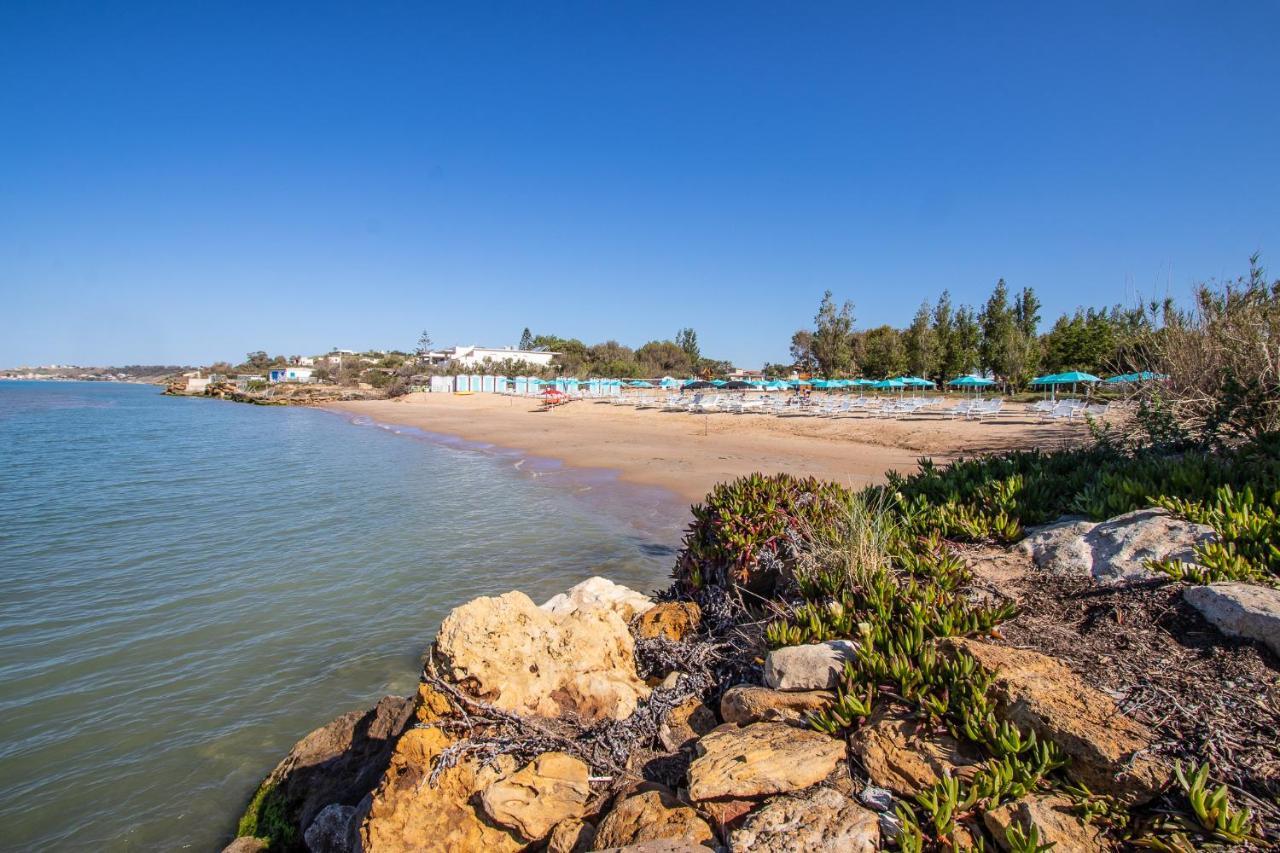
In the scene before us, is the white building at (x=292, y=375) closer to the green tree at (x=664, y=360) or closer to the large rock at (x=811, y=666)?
the green tree at (x=664, y=360)

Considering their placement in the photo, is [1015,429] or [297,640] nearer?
[297,640]

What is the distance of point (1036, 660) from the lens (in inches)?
127

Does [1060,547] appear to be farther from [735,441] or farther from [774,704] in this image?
[735,441]

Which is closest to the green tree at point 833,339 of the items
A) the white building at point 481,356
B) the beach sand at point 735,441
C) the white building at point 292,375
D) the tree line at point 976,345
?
the tree line at point 976,345

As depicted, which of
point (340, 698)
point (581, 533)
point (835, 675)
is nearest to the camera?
point (835, 675)

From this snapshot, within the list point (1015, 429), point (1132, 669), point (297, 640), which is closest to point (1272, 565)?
point (1132, 669)

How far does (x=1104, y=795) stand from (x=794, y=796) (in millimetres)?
1249

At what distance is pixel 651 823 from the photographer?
2900mm

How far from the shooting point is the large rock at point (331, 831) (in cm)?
388

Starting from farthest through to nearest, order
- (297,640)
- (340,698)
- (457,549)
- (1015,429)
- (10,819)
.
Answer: (1015,429)
(457,549)
(297,640)
(340,698)
(10,819)

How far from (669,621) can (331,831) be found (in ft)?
9.03

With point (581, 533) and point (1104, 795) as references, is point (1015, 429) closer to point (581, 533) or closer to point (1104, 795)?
point (581, 533)

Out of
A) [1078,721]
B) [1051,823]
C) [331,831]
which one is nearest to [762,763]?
[1051,823]

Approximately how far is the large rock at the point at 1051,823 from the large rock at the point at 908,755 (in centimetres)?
24
